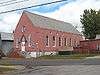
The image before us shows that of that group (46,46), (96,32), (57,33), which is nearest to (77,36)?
(96,32)

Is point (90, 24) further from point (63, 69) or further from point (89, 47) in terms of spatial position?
point (63, 69)

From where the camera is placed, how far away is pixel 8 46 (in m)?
74.9

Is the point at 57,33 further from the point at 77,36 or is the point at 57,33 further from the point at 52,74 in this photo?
the point at 52,74

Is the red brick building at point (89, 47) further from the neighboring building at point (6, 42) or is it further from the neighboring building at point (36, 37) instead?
the neighboring building at point (6, 42)

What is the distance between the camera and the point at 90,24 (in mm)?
92312

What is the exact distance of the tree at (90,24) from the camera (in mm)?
90994

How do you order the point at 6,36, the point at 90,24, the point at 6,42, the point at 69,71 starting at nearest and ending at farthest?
the point at 69,71, the point at 6,42, the point at 6,36, the point at 90,24

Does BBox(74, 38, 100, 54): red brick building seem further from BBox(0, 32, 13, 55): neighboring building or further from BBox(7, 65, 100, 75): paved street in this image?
BBox(7, 65, 100, 75): paved street

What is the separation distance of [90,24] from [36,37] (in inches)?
1212

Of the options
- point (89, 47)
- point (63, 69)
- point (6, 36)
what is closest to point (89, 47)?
point (89, 47)

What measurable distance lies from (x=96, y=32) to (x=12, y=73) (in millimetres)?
64292

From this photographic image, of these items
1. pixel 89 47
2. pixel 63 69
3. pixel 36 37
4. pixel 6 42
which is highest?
pixel 36 37

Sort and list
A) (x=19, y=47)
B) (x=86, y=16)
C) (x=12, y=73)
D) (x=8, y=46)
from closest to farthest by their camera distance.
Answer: (x=12, y=73) → (x=19, y=47) → (x=8, y=46) → (x=86, y=16)

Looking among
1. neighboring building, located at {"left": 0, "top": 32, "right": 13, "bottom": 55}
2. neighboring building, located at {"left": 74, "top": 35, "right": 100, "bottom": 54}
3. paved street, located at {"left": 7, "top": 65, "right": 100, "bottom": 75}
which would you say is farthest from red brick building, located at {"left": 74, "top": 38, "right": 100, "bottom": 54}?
paved street, located at {"left": 7, "top": 65, "right": 100, "bottom": 75}
